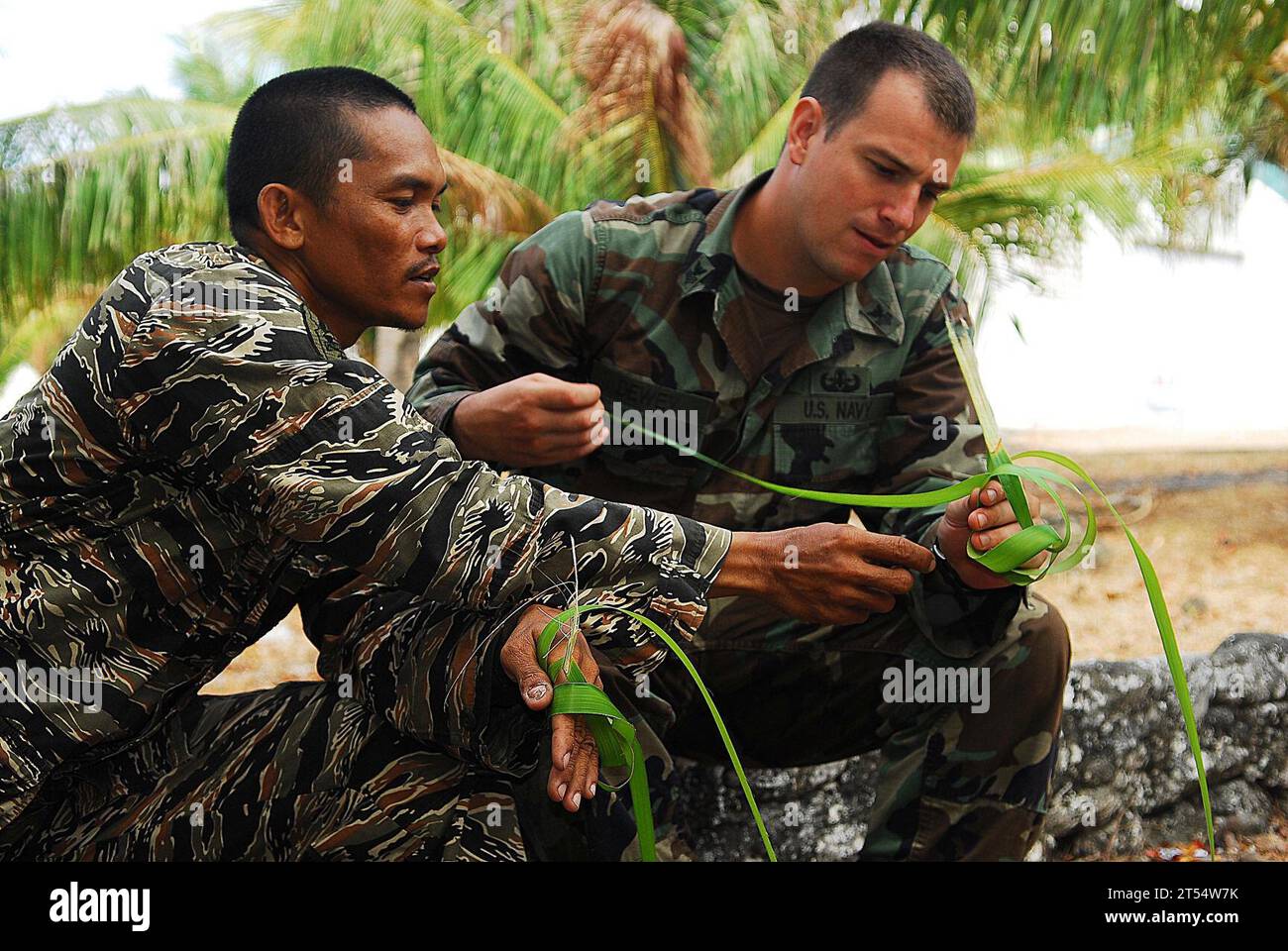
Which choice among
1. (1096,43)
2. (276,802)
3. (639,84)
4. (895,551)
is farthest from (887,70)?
(639,84)

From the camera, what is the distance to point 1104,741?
2791 millimetres

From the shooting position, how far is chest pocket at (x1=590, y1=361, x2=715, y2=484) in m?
2.26

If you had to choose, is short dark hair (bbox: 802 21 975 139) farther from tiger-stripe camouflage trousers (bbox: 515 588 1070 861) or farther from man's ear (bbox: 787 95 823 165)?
tiger-stripe camouflage trousers (bbox: 515 588 1070 861)

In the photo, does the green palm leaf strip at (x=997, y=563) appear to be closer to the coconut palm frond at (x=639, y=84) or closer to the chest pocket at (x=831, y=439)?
the chest pocket at (x=831, y=439)

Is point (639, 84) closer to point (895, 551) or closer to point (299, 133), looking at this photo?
point (299, 133)

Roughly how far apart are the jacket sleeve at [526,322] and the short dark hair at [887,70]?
54cm

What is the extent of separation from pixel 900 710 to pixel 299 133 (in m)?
1.33

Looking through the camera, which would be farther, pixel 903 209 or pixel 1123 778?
pixel 1123 778

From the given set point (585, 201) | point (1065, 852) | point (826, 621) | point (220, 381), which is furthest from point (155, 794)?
point (585, 201)

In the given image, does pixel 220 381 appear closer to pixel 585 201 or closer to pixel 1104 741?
pixel 1104 741

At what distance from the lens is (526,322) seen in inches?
86.0

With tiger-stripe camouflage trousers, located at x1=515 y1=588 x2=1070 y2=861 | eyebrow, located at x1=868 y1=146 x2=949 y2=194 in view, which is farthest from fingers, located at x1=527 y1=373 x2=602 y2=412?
eyebrow, located at x1=868 y1=146 x2=949 y2=194

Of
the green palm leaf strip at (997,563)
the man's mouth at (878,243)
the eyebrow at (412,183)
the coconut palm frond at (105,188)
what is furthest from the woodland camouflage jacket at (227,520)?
the coconut palm frond at (105,188)

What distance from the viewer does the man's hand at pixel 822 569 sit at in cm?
154
